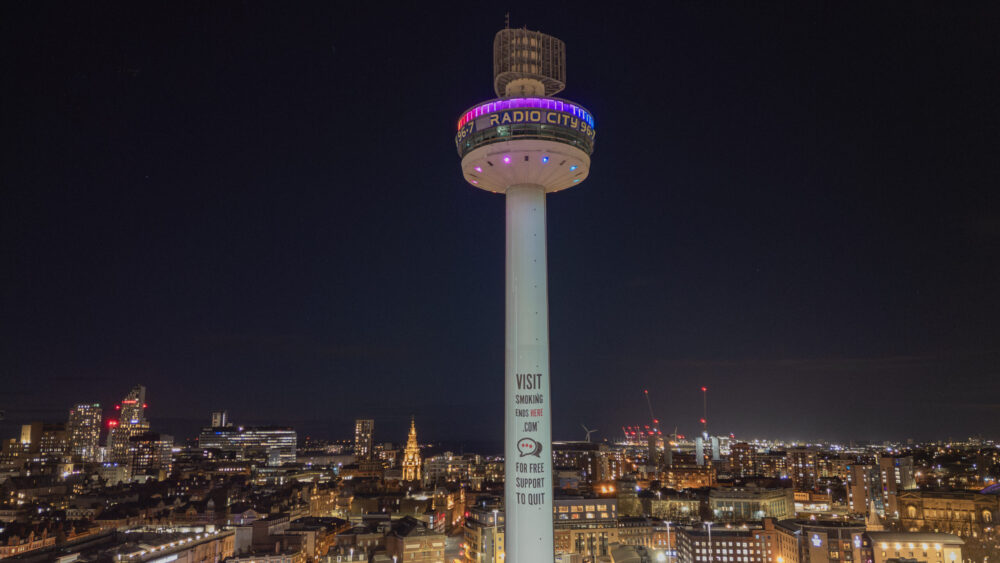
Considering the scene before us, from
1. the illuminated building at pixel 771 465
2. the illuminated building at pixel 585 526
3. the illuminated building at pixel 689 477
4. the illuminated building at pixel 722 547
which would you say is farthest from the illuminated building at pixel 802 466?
the illuminated building at pixel 585 526

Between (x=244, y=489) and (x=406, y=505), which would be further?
(x=244, y=489)

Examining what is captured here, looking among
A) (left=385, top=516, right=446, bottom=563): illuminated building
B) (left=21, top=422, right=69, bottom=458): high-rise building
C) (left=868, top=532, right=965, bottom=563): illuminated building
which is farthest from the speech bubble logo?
(left=21, top=422, right=69, bottom=458): high-rise building

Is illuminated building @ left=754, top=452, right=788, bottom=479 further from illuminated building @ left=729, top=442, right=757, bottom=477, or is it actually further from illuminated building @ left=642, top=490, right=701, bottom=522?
illuminated building @ left=642, top=490, right=701, bottom=522

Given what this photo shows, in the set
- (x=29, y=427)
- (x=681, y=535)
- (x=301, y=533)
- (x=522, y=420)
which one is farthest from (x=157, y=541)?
(x=29, y=427)

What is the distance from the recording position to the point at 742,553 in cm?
7681

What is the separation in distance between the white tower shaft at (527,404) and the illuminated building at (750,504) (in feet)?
276

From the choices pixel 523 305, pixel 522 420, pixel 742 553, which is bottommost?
pixel 742 553

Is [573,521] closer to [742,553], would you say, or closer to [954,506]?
[742,553]

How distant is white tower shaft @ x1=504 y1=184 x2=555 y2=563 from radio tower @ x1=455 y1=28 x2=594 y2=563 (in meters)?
0.04

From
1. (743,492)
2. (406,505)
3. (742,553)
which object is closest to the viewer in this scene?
(742,553)

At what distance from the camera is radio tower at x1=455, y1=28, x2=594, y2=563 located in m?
28.1

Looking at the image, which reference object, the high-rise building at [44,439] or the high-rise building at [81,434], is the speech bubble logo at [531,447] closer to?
the high-rise building at [44,439]

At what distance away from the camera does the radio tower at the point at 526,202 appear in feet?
92.1

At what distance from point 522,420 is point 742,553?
61.3 m
